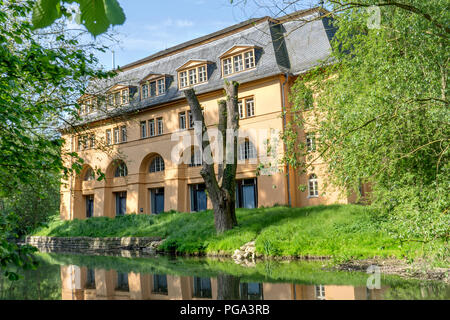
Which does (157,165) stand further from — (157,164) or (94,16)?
(94,16)

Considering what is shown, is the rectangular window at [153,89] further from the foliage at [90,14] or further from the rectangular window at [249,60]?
the foliage at [90,14]

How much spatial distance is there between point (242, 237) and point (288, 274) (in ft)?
22.0

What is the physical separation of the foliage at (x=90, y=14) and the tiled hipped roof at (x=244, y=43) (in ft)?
64.7

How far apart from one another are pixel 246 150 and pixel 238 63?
5.95 m

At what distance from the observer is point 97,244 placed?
2625cm

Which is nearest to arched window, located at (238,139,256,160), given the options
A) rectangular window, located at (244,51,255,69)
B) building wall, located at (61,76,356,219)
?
building wall, located at (61,76,356,219)

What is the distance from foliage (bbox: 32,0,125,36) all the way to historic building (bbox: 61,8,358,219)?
66.6 ft

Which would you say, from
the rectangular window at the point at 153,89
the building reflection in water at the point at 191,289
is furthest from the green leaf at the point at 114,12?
the rectangular window at the point at 153,89

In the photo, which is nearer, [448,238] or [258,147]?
[448,238]

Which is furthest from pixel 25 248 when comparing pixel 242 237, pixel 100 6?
pixel 242 237

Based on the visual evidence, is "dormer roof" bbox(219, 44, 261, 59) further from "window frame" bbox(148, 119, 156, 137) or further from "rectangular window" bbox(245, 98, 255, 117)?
"window frame" bbox(148, 119, 156, 137)

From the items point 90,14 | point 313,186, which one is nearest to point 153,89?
point 313,186

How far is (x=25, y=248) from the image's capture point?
4.83 m

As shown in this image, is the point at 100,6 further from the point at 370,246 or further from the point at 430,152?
the point at 370,246
